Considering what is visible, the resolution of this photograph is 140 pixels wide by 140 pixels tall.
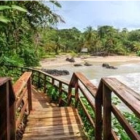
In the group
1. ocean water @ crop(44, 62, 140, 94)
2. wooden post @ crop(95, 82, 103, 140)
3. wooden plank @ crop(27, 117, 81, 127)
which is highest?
wooden post @ crop(95, 82, 103, 140)

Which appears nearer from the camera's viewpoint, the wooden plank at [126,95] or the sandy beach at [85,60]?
the wooden plank at [126,95]

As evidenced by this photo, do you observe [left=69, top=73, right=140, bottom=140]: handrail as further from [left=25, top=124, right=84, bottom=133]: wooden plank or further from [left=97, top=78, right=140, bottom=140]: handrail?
[left=25, top=124, right=84, bottom=133]: wooden plank

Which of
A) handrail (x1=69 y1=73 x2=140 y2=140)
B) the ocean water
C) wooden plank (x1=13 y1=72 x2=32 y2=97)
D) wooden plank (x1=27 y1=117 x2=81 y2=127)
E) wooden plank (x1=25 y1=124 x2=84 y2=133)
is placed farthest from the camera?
the ocean water

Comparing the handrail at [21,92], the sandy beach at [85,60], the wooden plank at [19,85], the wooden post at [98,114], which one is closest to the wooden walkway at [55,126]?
the handrail at [21,92]

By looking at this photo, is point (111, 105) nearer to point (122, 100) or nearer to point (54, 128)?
point (122, 100)

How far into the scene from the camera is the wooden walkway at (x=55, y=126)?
3601mm

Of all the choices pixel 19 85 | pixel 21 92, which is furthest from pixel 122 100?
pixel 21 92

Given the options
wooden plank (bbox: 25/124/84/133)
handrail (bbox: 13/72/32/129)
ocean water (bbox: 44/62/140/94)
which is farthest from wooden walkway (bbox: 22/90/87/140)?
ocean water (bbox: 44/62/140/94)

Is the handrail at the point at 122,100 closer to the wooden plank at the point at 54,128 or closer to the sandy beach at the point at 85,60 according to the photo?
the wooden plank at the point at 54,128

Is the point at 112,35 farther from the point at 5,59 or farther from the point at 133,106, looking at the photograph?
the point at 133,106

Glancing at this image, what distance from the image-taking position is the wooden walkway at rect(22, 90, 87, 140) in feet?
11.8

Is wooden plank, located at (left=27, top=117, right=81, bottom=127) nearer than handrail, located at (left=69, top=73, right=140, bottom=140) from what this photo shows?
No

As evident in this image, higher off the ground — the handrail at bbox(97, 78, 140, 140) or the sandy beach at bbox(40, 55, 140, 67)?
the handrail at bbox(97, 78, 140, 140)

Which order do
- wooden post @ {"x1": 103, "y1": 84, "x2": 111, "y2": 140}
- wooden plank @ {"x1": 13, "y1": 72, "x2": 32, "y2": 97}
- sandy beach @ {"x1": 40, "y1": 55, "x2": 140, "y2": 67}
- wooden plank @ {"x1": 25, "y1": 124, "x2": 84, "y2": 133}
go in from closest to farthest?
wooden post @ {"x1": 103, "y1": 84, "x2": 111, "y2": 140}
wooden plank @ {"x1": 13, "y1": 72, "x2": 32, "y2": 97}
wooden plank @ {"x1": 25, "y1": 124, "x2": 84, "y2": 133}
sandy beach @ {"x1": 40, "y1": 55, "x2": 140, "y2": 67}
